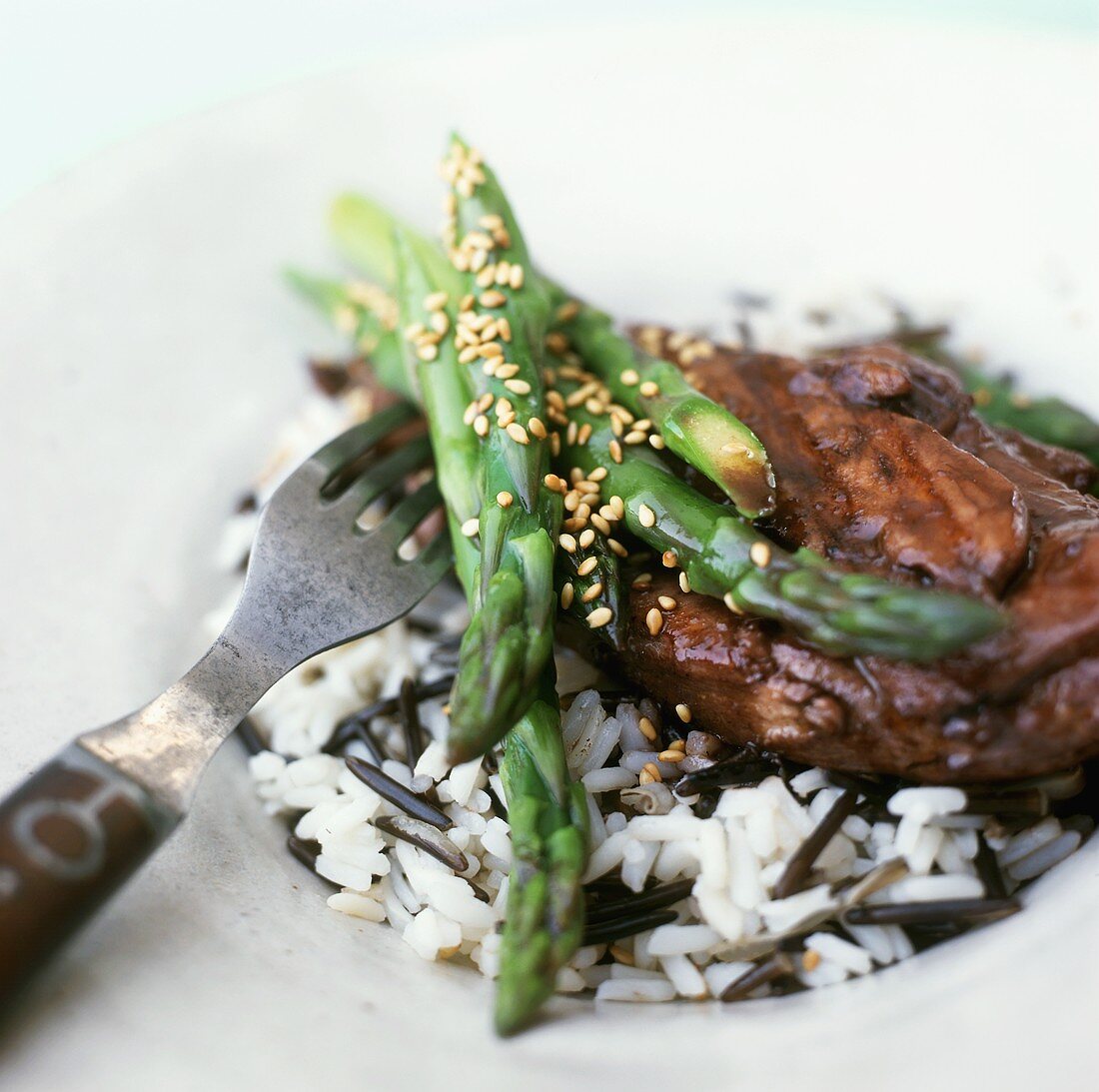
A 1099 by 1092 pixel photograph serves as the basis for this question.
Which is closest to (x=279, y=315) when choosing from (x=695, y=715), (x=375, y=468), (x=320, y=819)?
(x=375, y=468)

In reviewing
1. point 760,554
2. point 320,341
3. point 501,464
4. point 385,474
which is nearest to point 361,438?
point 385,474

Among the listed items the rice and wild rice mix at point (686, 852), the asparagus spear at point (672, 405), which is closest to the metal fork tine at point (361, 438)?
the asparagus spear at point (672, 405)

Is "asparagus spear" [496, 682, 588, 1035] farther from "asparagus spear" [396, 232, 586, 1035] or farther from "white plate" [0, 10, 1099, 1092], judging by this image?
"white plate" [0, 10, 1099, 1092]

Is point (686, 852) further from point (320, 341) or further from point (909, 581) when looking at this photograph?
point (320, 341)

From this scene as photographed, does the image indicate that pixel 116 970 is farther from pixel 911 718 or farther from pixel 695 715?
pixel 911 718

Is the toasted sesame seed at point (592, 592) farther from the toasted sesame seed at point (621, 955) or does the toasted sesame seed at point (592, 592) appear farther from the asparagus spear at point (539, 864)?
the toasted sesame seed at point (621, 955)

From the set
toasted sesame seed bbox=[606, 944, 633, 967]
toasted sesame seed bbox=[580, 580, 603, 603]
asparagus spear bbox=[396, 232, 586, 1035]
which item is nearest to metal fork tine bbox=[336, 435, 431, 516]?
asparagus spear bbox=[396, 232, 586, 1035]

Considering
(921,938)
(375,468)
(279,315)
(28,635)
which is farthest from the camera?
(279,315)
